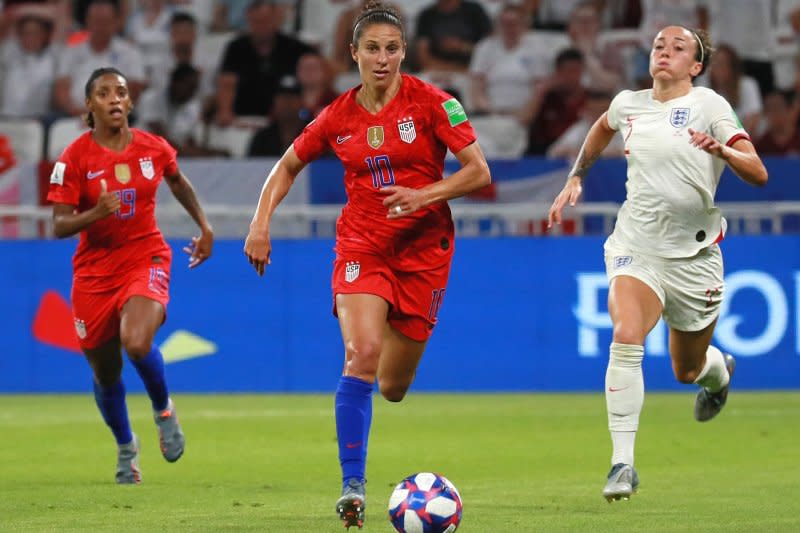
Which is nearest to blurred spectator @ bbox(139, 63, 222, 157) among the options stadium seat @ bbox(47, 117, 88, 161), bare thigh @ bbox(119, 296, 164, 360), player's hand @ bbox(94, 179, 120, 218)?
stadium seat @ bbox(47, 117, 88, 161)

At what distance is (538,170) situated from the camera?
14.4m

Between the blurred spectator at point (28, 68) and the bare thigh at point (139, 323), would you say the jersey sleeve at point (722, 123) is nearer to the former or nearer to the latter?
the bare thigh at point (139, 323)

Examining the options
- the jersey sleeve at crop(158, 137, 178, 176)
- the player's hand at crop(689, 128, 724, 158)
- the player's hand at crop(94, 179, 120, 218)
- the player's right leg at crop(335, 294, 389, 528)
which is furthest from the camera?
the jersey sleeve at crop(158, 137, 178, 176)

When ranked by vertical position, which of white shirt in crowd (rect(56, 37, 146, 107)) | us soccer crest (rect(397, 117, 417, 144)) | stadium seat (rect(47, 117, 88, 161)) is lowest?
stadium seat (rect(47, 117, 88, 161))

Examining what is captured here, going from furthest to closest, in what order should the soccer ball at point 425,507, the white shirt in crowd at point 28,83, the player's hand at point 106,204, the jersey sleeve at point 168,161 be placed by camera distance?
1. the white shirt in crowd at point 28,83
2. the jersey sleeve at point 168,161
3. the player's hand at point 106,204
4. the soccer ball at point 425,507

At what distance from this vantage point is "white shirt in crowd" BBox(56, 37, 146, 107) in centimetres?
1781

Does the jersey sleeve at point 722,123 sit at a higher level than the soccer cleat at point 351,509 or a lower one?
higher

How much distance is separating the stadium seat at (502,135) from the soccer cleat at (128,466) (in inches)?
324

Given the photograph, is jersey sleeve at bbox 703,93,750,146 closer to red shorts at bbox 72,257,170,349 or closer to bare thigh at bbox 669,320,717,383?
bare thigh at bbox 669,320,717,383

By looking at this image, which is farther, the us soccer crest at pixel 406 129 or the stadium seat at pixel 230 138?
the stadium seat at pixel 230 138

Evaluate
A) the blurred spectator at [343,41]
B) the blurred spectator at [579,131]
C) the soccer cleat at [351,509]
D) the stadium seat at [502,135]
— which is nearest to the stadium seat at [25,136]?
the blurred spectator at [343,41]

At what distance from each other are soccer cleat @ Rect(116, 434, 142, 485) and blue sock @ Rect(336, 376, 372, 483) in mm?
2381

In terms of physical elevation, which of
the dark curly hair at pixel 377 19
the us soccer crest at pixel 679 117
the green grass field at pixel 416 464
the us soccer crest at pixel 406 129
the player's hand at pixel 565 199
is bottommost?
the green grass field at pixel 416 464

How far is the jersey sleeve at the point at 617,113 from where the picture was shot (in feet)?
26.3
